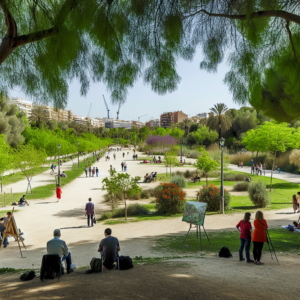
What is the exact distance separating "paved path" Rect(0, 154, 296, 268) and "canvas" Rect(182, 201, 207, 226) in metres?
1.52

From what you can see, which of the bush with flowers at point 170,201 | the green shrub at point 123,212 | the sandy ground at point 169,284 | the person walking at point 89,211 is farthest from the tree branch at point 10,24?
the bush with flowers at point 170,201

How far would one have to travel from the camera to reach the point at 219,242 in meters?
Result: 10.1

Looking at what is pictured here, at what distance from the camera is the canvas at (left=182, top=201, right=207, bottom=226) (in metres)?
9.39

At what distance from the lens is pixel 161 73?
216 inches

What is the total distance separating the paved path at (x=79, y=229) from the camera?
909cm

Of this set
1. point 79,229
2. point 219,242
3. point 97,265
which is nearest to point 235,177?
point 79,229

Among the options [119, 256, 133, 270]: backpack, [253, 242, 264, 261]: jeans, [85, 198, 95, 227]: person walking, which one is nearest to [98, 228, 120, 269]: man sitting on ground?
[119, 256, 133, 270]: backpack

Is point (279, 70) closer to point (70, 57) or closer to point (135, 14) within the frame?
point (135, 14)

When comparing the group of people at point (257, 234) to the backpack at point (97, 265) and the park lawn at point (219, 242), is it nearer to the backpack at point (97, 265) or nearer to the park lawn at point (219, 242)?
the park lawn at point (219, 242)

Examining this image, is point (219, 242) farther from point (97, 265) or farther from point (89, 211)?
point (89, 211)

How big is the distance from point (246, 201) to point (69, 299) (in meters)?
17.2

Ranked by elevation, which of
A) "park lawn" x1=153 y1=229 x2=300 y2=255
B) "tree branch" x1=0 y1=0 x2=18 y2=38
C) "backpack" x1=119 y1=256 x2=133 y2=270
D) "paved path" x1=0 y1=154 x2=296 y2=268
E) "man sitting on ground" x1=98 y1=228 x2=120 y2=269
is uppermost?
"tree branch" x1=0 y1=0 x2=18 y2=38

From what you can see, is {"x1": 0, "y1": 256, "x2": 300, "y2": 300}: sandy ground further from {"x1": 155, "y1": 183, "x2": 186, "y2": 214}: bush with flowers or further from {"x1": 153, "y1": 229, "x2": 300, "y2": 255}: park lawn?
{"x1": 155, "y1": 183, "x2": 186, "y2": 214}: bush with flowers

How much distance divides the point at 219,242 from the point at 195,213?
1.54m
